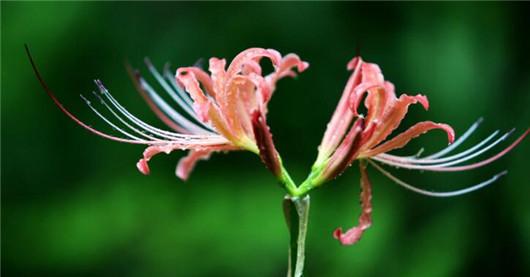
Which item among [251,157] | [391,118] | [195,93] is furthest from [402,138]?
[251,157]

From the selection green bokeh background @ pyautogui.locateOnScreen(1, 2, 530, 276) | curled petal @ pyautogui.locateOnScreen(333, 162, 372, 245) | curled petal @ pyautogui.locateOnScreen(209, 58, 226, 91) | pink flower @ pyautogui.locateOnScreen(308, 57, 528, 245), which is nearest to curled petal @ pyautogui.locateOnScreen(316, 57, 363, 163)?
pink flower @ pyautogui.locateOnScreen(308, 57, 528, 245)

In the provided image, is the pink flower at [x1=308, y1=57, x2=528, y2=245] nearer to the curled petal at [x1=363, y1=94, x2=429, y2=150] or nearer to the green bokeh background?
the curled petal at [x1=363, y1=94, x2=429, y2=150]

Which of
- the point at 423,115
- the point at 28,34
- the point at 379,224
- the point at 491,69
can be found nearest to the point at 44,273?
the point at 28,34

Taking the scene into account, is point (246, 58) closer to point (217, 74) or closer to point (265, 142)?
point (217, 74)

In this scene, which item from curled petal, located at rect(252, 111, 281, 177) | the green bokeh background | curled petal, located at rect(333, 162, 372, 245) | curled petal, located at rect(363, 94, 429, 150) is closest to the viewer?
curled petal, located at rect(252, 111, 281, 177)

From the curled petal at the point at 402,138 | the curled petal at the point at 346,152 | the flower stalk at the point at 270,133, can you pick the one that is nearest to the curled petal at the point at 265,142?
the flower stalk at the point at 270,133

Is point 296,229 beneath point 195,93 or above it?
beneath
